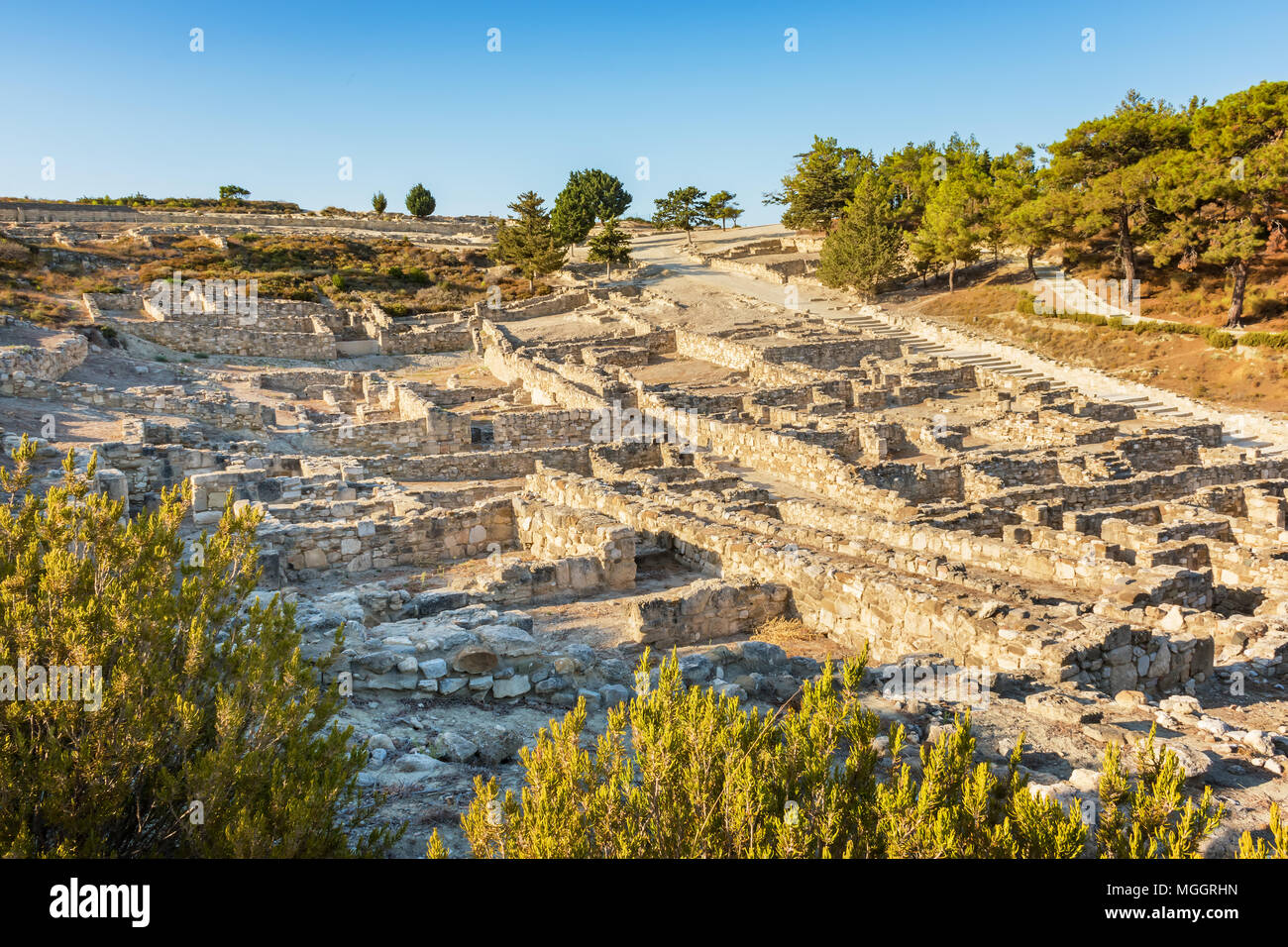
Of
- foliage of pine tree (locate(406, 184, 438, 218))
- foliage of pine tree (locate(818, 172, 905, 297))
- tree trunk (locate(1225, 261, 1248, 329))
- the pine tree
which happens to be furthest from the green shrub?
foliage of pine tree (locate(406, 184, 438, 218))

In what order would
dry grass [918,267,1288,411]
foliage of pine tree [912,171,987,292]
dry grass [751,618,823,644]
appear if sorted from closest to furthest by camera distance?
dry grass [751,618,823,644], dry grass [918,267,1288,411], foliage of pine tree [912,171,987,292]

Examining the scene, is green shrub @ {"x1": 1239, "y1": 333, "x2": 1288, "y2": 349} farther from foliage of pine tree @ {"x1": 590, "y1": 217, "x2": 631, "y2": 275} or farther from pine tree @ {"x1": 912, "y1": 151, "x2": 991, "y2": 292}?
foliage of pine tree @ {"x1": 590, "y1": 217, "x2": 631, "y2": 275}

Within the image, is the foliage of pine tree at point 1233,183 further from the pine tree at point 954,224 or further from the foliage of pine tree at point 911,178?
the foliage of pine tree at point 911,178

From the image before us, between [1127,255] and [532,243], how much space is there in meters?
32.5

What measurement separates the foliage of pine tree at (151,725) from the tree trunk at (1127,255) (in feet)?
134

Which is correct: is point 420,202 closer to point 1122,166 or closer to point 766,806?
point 1122,166

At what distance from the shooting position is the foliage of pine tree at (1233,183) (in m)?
32.6

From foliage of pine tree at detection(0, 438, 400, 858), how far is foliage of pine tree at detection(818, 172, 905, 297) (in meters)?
44.4

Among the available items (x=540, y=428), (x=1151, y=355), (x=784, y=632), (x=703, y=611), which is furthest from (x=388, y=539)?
(x=1151, y=355)

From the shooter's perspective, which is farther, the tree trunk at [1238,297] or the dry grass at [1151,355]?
the tree trunk at [1238,297]

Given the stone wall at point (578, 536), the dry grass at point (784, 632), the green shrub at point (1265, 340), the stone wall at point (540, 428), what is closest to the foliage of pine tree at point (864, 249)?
the green shrub at point (1265, 340)

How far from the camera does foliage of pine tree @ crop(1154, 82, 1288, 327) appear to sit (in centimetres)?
3259

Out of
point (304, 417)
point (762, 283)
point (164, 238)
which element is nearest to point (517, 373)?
point (304, 417)
